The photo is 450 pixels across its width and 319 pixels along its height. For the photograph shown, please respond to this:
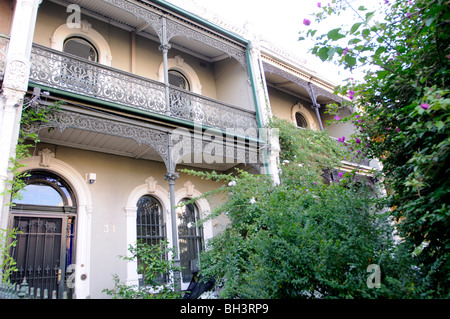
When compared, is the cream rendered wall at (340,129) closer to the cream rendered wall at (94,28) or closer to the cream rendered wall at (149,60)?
the cream rendered wall at (149,60)

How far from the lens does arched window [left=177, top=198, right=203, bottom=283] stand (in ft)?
27.4

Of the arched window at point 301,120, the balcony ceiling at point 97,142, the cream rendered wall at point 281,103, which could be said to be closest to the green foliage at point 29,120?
the balcony ceiling at point 97,142

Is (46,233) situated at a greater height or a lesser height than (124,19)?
lesser

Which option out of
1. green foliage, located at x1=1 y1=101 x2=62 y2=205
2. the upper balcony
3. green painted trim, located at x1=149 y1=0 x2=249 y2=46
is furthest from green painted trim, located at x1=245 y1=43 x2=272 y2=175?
green foliage, located at x1=1 y1=101 x2=62 y2=205

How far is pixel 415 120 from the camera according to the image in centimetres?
349

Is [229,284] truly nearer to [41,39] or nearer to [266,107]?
[266,107]

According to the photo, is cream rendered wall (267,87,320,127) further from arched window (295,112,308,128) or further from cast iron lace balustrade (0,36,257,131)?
cast iron lace balustrade (0,36,257,131)

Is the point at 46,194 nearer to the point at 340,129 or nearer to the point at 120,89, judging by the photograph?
the point at 120,89

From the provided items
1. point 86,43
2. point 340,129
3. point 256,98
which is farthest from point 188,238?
point 340,129

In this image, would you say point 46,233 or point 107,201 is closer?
point 46,233

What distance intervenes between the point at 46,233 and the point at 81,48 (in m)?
4.64
